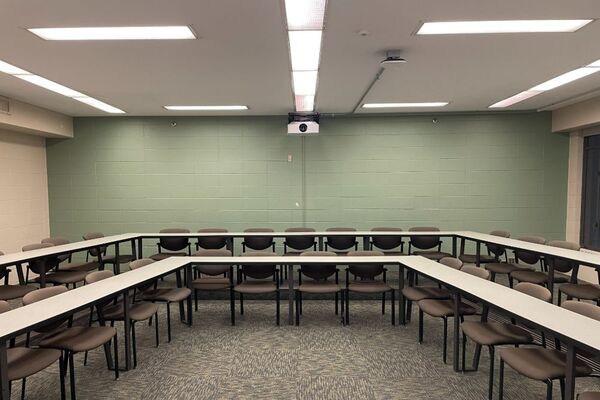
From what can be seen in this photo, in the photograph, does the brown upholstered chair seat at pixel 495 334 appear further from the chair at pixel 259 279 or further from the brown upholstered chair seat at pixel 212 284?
the brown upholstered chair seat at pixel 212 284

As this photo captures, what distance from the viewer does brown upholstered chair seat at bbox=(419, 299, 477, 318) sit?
122 inches

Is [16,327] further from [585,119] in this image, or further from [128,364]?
[585,119]

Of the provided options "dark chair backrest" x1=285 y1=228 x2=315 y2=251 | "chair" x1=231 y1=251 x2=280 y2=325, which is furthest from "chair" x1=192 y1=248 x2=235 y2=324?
"dark chair backrest" x1=285 y1=228 x2=315 y2=251

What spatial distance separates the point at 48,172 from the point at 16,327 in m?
5.83

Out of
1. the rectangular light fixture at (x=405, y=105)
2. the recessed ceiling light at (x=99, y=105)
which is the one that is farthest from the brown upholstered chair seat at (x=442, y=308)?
the recessed ceiling light at (x=99, y=105)

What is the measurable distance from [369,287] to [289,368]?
149 cm

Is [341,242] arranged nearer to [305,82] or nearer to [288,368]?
[305,82]

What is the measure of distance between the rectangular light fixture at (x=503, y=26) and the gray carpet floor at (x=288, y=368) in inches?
123

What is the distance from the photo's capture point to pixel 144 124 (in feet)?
21.7

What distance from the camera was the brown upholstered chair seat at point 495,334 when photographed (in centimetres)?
249

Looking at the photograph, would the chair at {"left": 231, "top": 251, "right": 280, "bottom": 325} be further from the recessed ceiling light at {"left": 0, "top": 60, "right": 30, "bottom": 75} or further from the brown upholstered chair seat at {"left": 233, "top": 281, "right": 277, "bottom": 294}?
the recessed ceiling light at {"left": 0, "top": 60, "right": 30, "bottom": 75}

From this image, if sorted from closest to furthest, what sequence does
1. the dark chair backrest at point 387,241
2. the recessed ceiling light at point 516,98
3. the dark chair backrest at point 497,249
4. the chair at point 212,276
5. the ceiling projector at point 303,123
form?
the chair at point 212,276 → the recessed ceiling light at point 516,98 → the dark chair backrest at point 497,249 → the dark chair backrest at point 387,241 → the ceiling projector at point 303,123

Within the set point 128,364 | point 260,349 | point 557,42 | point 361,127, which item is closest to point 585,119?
point 557,42

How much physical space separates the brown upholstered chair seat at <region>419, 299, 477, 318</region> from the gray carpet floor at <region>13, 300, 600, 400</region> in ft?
1.49
